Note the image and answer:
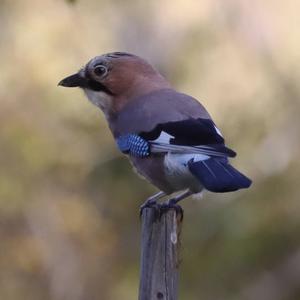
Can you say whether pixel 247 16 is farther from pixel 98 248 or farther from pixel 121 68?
pixel 121 68

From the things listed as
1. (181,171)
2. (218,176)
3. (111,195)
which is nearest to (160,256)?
Result: (218,176)

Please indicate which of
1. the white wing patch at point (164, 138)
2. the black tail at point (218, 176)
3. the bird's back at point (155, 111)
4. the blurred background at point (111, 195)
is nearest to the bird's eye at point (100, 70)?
the bird's back at point (155, 111)

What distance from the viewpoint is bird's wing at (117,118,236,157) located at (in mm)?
4402

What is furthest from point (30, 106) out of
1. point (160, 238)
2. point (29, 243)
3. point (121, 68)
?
point (160, 238)

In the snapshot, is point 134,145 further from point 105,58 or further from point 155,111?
point 105,58

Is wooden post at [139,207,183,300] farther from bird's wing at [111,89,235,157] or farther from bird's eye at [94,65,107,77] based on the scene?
bird's eye at [94,65,107,77]

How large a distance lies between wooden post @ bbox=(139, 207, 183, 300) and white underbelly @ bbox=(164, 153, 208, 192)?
0.36 meters

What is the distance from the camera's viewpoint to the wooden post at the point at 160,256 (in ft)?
13.0

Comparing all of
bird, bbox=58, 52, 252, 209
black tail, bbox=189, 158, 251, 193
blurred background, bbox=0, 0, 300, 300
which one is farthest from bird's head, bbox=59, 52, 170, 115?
blurred background, bbox=0, 0, 300, 300

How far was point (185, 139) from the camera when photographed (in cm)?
445

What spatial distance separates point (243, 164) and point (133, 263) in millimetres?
1141

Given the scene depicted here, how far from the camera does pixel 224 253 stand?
8.87 metres

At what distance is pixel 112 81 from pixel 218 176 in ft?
3.78

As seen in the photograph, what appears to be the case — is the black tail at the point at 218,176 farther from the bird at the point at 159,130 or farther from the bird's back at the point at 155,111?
the bird's back at the point at 155,111
